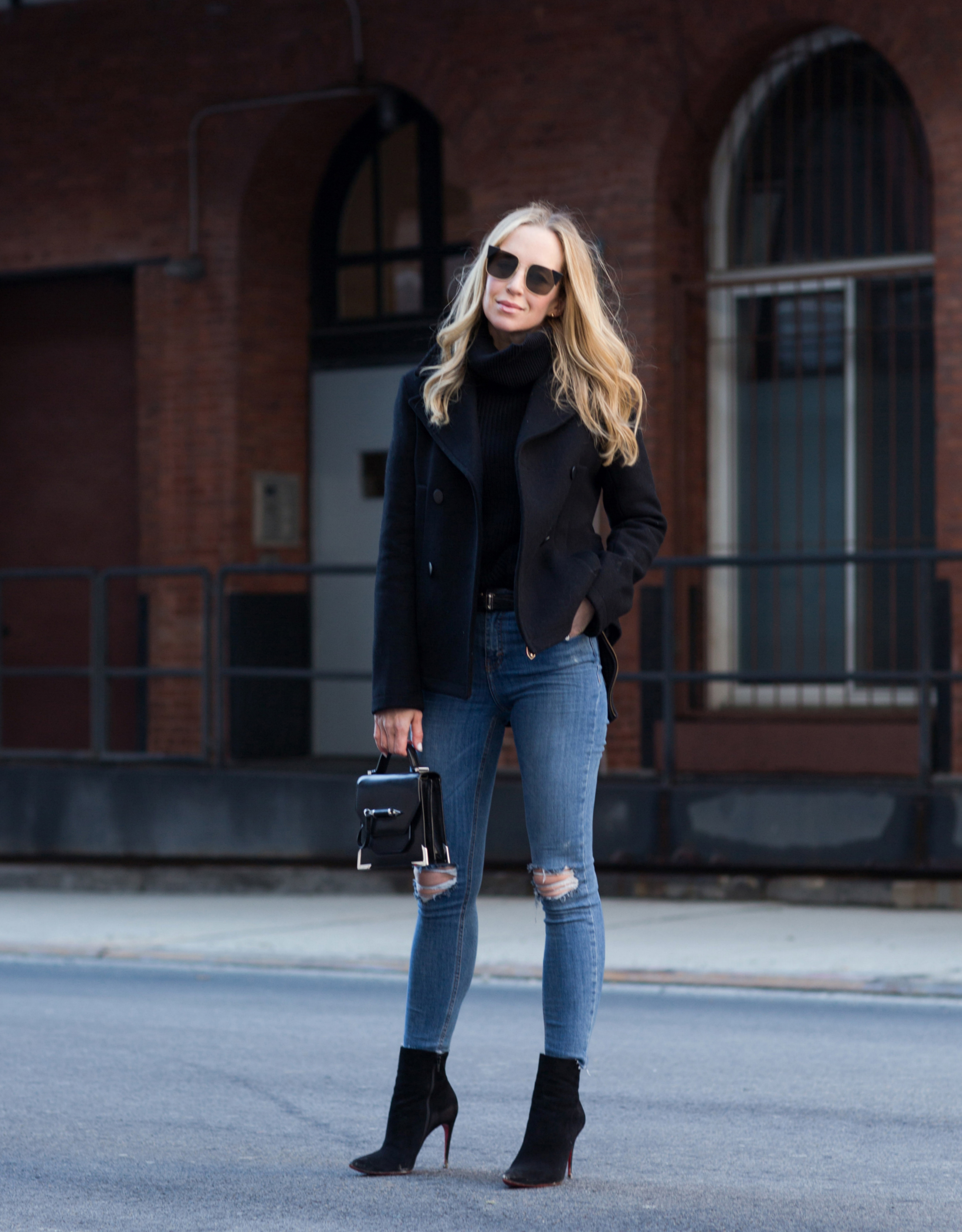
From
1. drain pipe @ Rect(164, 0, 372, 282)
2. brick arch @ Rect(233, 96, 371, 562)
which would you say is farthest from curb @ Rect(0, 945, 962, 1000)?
drain pipe @ Rect(164, 0, 372, 282)

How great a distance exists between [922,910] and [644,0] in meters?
5.48

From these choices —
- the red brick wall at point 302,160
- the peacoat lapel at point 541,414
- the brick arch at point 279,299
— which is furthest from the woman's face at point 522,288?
the brick arch at point 279,299

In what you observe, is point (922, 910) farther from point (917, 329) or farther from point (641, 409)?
point (641, 409)

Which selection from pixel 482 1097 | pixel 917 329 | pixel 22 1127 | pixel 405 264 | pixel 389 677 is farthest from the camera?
pixel 405 264

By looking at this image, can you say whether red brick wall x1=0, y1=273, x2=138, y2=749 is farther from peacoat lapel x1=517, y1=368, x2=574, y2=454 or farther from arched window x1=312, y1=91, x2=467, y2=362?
peacoat lapel x1=517, y1=368, x2=574, y2=454

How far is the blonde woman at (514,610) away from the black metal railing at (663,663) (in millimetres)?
5619

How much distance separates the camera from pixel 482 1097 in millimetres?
5590

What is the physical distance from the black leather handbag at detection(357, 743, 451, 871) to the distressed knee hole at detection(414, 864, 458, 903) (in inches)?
1.1

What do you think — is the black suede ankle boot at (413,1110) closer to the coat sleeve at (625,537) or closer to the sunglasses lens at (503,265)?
the coat sleeve at (625,537)

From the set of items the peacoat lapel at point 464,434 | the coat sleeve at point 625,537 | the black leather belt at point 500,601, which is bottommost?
the black leather belt at point 500,601

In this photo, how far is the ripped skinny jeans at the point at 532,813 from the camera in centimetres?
430

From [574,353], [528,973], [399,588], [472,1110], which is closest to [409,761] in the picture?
[399,588]

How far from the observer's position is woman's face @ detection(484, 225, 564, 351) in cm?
436

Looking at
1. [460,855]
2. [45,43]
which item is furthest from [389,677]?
[45,43]
